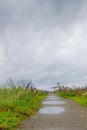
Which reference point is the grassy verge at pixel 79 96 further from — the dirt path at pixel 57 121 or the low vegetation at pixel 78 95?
the dirt path at pixel 57 121

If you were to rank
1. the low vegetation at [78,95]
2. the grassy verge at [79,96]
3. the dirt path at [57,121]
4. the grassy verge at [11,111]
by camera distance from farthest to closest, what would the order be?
the low vegetation at [78,95]
the grassy verge at [79,96]
the grassy verge at [11,111]
the dirt path at [57,121]

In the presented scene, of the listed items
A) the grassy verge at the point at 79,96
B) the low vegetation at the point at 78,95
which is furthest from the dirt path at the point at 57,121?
the low vegetation at the point at 78,95

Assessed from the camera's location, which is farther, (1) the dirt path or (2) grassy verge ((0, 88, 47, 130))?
(2) grassy verge ((0, 88, 47, 130))

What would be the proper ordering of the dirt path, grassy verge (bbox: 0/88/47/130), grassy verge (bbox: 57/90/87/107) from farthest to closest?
grassy verge (bbox: 57/90/87/107) < grassy verge (bbox: 0/88/47/130) < the dirt path

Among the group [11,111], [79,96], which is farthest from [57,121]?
[79,96]

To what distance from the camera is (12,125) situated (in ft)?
44.3

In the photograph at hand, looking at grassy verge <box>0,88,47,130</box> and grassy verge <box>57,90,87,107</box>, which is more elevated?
grassy verge <box>57,90,87,107</box>

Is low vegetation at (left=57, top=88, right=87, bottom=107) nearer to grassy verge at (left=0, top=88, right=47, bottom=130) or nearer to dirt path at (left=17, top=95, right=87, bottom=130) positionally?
grassy verge at (left=0, top=88, right=47, bottom=130)

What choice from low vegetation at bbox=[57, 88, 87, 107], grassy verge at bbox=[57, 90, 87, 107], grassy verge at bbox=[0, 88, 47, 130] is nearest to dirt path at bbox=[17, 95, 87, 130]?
grassy verge at bbox=[0, 88, 47, 130]

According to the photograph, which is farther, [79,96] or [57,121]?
[79,96]

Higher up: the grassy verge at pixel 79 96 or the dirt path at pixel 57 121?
the grassy verge at pixel 79 96

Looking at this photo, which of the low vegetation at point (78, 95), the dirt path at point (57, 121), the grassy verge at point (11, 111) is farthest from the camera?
the low vegetation at point (78, 95)

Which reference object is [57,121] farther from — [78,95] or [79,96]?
[78,95]

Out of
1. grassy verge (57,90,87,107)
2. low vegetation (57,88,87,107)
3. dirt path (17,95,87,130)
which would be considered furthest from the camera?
low vegetation (57,88,87,107)
